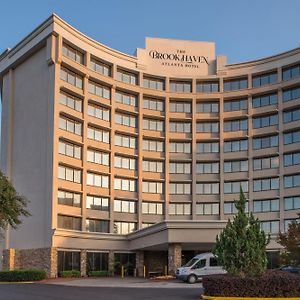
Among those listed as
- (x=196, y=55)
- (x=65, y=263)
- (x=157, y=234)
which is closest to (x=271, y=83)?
(x=196, y=55)

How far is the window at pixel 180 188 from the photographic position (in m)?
68.5

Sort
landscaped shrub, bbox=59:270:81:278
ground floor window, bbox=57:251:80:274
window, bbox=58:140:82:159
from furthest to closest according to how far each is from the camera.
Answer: window, bbox=58:140:82:159 < ground floor window, bbox=57:251:80:274 < landscaped shrub, bbox=59:270:81:278

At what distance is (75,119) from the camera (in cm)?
6009

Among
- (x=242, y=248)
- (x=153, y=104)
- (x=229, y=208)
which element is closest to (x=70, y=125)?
(x=153, y=104)

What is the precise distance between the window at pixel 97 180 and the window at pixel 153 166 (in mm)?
5876

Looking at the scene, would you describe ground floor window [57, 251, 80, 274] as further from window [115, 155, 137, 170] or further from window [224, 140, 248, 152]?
window [224, 140, 248, 152]

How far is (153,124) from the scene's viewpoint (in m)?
69.1

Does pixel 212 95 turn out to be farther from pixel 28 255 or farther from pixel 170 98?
pixel 28 255

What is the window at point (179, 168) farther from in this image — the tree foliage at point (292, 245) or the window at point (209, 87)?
the tree foliage at point (292, 245)

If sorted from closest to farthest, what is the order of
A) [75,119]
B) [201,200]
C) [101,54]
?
[75,119], [101,54], [201,200]

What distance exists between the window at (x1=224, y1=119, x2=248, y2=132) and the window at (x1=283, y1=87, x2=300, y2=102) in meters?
5.49

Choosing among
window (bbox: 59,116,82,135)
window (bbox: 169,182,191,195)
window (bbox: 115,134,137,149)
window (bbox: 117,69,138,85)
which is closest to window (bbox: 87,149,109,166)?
window (bbox: 115,134,137,149)

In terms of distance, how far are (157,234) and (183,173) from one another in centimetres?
1807

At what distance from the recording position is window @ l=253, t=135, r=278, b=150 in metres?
66.8
